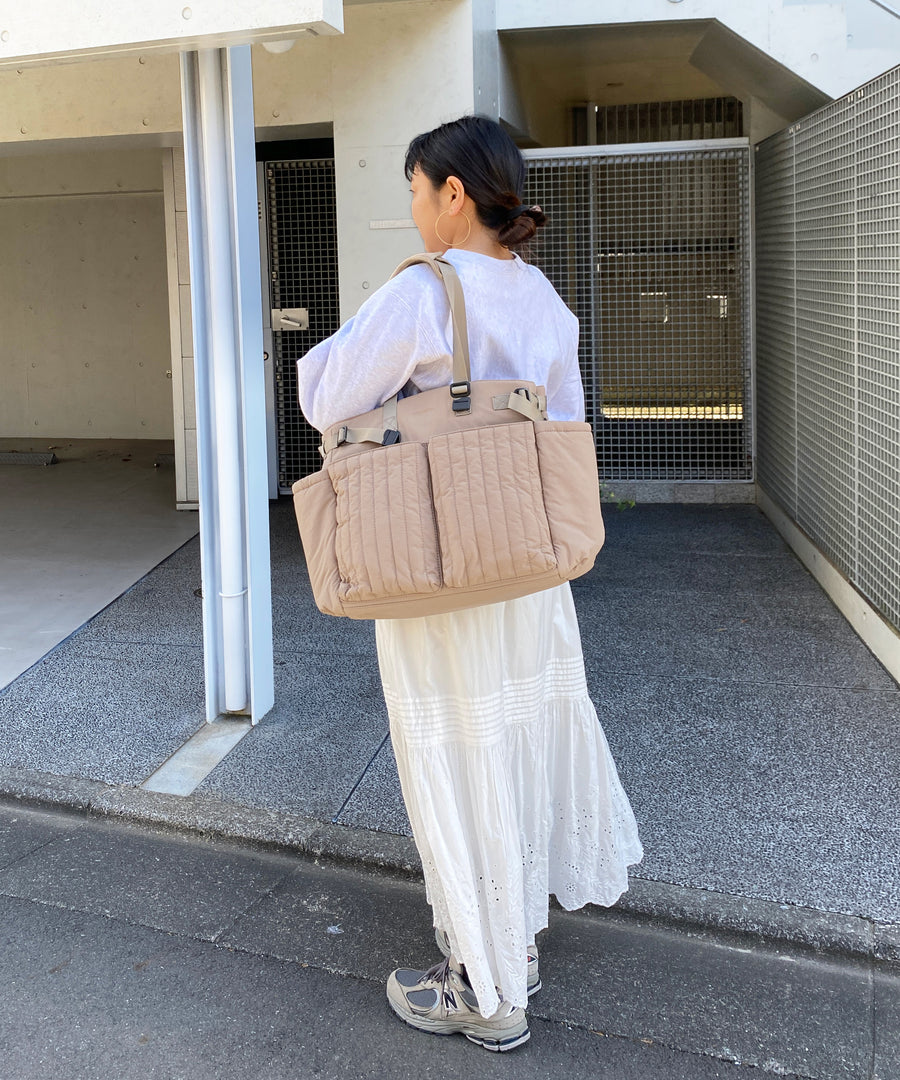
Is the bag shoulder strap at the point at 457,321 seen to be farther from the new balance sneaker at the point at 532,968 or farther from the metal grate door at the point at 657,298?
the metal grate door at the point at 657,298

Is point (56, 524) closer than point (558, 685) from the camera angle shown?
No

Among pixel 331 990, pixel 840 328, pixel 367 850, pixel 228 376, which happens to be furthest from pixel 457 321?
pixel 840 328

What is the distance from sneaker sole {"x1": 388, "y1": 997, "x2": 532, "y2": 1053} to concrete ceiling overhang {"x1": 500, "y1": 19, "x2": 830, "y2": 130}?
5.66 metres

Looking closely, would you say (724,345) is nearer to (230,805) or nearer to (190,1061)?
(230,805)

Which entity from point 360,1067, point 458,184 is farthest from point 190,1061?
point 458,184

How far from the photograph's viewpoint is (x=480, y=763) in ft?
7.29

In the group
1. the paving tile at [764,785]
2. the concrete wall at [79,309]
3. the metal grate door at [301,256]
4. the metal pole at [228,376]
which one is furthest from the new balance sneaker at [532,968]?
the concrete wall at [79,309]

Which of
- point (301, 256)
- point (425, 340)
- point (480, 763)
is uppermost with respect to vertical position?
point (301, 256)

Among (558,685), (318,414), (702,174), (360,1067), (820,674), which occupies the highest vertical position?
(702,174)

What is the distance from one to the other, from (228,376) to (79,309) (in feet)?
29.8

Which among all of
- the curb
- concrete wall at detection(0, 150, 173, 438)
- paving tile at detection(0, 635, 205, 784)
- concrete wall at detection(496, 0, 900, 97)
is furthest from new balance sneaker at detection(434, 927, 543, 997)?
concrete wall at detection(0, 150, 173, 438)

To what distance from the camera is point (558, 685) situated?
2.44 metres

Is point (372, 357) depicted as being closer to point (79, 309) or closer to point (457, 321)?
point (457, 321)

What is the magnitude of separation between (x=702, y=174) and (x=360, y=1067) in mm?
6767
